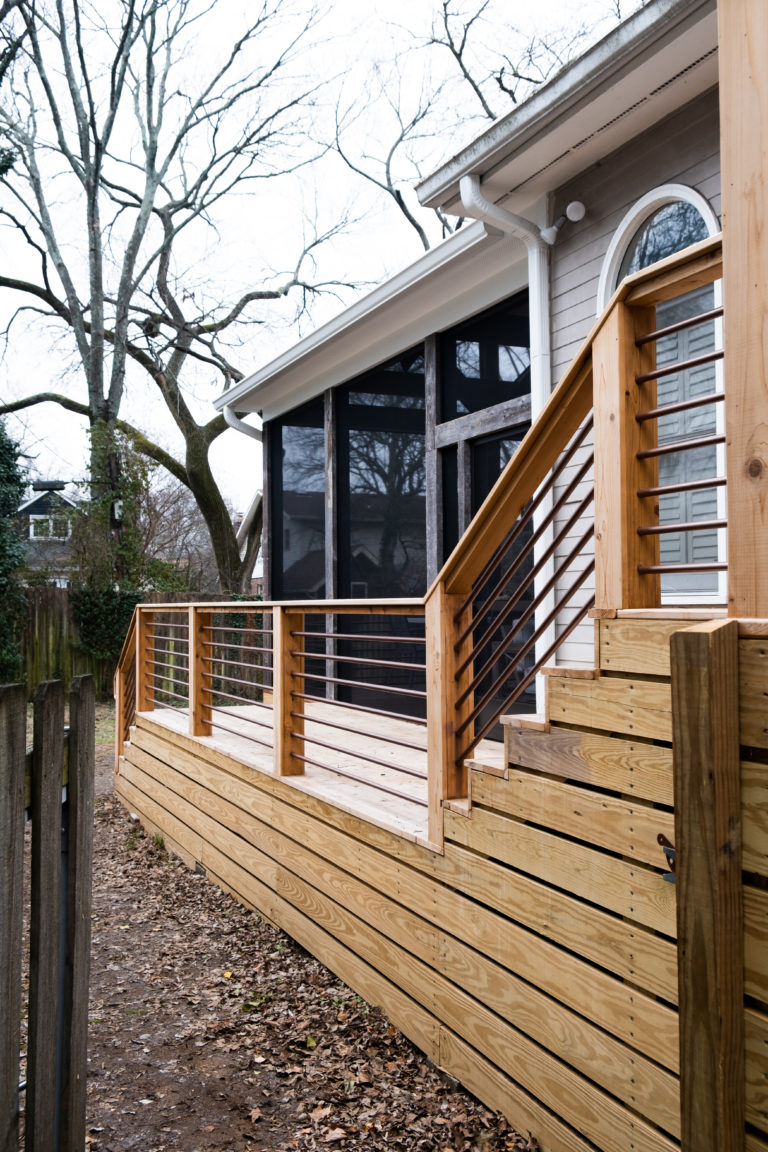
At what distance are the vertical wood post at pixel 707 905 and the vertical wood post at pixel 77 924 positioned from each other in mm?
1457

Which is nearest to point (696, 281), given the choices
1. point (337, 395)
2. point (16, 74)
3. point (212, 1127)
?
point (212, 1127)

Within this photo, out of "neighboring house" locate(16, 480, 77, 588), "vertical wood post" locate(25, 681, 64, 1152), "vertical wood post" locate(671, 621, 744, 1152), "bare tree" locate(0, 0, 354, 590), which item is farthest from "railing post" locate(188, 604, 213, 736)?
"bare tree" locate(0, 0, 354, 590)

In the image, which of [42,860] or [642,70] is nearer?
[42,860]

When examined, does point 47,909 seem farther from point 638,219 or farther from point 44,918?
point 638,219

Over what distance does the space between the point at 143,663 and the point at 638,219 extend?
540cm

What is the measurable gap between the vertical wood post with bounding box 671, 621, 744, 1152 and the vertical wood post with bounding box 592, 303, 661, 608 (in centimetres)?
77

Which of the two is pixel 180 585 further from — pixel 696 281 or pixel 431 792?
pixel 696 281

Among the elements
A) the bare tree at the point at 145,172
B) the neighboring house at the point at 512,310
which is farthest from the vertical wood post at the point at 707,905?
the bare tree at the point at 145,172

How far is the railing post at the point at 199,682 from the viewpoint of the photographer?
244 inches

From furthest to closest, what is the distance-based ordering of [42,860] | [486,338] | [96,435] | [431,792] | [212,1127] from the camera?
[96,435], [486,338], [431,792], [212,1127], [42,860]

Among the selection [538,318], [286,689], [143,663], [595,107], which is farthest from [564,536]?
[143,663]

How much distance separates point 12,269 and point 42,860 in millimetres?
18868

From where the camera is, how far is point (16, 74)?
16.4 m

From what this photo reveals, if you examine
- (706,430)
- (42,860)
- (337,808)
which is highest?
(706,430)
